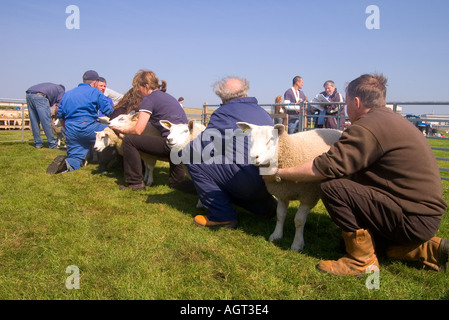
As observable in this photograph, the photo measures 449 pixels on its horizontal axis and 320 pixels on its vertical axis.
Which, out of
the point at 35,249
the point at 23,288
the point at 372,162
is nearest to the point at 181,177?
the point at 35,249

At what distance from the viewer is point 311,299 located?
203 centimetres

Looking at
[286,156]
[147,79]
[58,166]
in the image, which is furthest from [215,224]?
[58,166]

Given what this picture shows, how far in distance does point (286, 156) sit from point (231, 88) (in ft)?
3.38

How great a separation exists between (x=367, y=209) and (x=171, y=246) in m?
1.64

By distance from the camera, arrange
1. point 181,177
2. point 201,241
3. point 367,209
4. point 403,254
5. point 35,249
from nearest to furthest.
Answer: point 367,209, point 403,254, point 35,249, point 201,241, point 181,177

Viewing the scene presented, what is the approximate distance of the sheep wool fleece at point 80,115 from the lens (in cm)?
580

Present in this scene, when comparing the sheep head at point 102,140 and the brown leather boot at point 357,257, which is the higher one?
the sheep head at point 102,140

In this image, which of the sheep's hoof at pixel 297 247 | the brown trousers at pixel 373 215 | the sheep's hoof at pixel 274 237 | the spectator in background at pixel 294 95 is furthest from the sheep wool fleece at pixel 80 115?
the brown trousers at pixel 373 215

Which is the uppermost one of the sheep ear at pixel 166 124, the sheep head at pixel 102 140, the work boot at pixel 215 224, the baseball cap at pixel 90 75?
the baseball cap at pixel 90 75

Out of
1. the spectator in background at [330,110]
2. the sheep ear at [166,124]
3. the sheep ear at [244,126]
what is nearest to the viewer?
the sheep ear at [244,126]

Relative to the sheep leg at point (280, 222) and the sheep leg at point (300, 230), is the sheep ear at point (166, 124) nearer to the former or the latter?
the sheep leg at point (280, 222)

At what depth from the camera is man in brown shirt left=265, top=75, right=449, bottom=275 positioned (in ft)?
6.88
